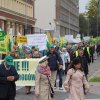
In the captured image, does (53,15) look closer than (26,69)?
No

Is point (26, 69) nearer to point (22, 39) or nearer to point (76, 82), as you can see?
point (76, 82)

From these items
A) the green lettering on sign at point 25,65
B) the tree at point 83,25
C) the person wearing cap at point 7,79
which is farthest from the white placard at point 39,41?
the tree at point 83,25

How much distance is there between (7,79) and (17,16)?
63764 millimetres

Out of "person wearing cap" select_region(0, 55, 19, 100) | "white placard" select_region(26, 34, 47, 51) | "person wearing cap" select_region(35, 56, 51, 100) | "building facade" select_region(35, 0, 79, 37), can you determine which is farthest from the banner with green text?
"building facade" select_region(35, 0, 79, 37)

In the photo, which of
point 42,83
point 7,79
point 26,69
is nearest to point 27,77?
point 26,69

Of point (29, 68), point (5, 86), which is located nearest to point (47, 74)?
point (5, 86)

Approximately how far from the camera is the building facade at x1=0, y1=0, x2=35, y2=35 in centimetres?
6638

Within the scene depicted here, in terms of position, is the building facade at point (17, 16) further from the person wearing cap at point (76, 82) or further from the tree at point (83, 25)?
the tree at point (83, 25)

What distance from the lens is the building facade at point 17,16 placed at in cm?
6638

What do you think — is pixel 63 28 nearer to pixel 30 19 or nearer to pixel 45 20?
pixel 45 20

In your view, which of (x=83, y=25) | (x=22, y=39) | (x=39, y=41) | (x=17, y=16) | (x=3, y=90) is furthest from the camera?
(x=83, y=25)

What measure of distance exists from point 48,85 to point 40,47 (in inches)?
545

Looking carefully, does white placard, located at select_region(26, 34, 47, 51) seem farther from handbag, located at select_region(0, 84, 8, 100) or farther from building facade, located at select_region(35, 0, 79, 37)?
building facade, located at select_region(35, 0, 79, 37)

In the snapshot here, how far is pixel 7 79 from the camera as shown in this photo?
434 inches
